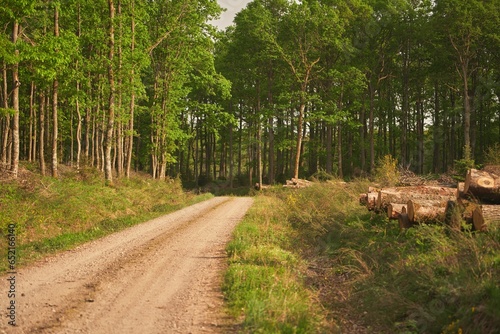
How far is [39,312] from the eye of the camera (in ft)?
17.5

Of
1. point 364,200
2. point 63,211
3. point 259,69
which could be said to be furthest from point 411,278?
point 259,69

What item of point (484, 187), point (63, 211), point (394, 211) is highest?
point (484, 187)

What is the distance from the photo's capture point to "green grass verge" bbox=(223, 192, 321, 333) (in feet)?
16.8

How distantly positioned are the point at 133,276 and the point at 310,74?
28.5 m

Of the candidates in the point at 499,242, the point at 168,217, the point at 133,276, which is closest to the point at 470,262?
the point at 499,242

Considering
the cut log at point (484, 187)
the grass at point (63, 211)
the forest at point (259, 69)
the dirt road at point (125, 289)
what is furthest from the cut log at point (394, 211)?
the forest at point (259, 69)

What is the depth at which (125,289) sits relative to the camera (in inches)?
253

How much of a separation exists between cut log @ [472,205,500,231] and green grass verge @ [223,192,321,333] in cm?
347

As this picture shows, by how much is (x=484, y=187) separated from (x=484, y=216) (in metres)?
0.78

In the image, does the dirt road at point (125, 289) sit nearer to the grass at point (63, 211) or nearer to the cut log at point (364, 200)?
the grass at point (63, 211)

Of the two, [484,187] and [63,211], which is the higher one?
[484,187]

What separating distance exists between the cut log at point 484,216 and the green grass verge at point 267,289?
347cm

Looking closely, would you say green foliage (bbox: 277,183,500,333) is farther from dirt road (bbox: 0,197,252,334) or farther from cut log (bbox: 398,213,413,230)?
dirt road (bbox: 0,197,252,334)

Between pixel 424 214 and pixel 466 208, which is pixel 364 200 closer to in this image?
pixel 424 214
